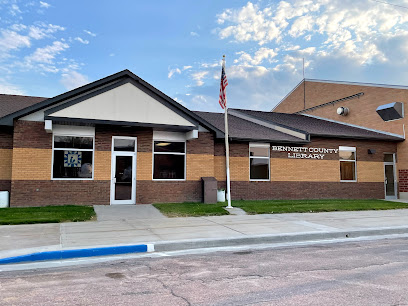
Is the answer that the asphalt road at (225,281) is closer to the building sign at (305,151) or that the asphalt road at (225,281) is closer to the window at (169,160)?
the window at (169,160)

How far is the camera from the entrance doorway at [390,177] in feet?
71.8

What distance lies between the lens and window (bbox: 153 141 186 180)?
52.2 ft

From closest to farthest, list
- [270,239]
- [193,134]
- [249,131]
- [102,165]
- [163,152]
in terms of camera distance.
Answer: [270,239], [102,165], [193,134], [163,152], [249,131]

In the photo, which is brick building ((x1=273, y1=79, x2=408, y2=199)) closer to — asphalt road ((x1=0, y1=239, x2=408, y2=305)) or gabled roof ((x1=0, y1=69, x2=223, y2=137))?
gabled roof ((x1=0, y1=69, x2=223, y2=137))

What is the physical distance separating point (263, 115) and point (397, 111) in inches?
329

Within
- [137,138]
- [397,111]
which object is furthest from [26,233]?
[397,111]

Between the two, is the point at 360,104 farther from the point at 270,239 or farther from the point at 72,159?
the point at 72,159

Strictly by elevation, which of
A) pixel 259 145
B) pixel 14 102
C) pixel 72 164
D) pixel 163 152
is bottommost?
pixel 72 164

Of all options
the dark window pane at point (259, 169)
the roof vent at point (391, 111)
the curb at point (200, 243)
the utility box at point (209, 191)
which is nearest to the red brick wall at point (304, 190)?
the dark window pane at point (259, 169)

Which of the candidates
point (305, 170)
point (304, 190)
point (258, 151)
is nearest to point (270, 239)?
point (258, 151)

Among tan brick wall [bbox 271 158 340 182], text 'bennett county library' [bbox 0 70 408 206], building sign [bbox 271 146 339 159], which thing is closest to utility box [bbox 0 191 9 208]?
text 'bennett county library' [bbox 0 70 408 206]

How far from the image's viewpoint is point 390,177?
21969 mm

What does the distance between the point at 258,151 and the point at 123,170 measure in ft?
Answer: 23.3

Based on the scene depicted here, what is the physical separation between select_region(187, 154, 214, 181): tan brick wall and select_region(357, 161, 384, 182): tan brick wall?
31.8 ft
